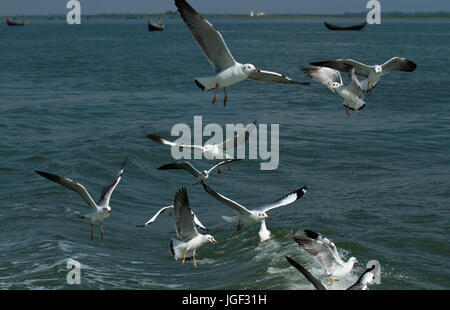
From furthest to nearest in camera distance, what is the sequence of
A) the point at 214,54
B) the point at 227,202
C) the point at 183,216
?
the point at 183,216 < the point at 227,202 < the point at 214,54

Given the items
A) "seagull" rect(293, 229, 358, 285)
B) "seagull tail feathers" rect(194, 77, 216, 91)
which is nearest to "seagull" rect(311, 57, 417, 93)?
"seagull" rect(293, 229, 358, 285)

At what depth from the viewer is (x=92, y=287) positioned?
11.8m

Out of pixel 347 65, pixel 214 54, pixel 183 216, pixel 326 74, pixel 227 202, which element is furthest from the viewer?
pixel 326 74

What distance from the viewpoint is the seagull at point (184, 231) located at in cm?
1035

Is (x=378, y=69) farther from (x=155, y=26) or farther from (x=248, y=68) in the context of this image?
(x=155, y=26)

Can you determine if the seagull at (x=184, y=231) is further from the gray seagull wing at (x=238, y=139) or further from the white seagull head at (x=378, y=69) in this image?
the white seagull head at (x=378, y=69)

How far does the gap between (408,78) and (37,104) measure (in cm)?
2305

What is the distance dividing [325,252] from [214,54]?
3799 millimetres

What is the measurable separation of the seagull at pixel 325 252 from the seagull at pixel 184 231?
1.53 m

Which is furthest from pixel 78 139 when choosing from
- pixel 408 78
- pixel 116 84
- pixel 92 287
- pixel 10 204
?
pixel 408 78

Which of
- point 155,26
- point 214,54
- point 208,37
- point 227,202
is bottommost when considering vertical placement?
point 227,202

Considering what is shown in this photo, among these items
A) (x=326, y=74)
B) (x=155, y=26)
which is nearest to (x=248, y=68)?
(x=326, y=74)

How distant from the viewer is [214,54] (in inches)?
355

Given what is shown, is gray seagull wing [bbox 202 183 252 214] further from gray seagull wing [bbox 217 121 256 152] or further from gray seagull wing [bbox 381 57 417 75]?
gray seagull wing [bbox 381 57 417 75]
